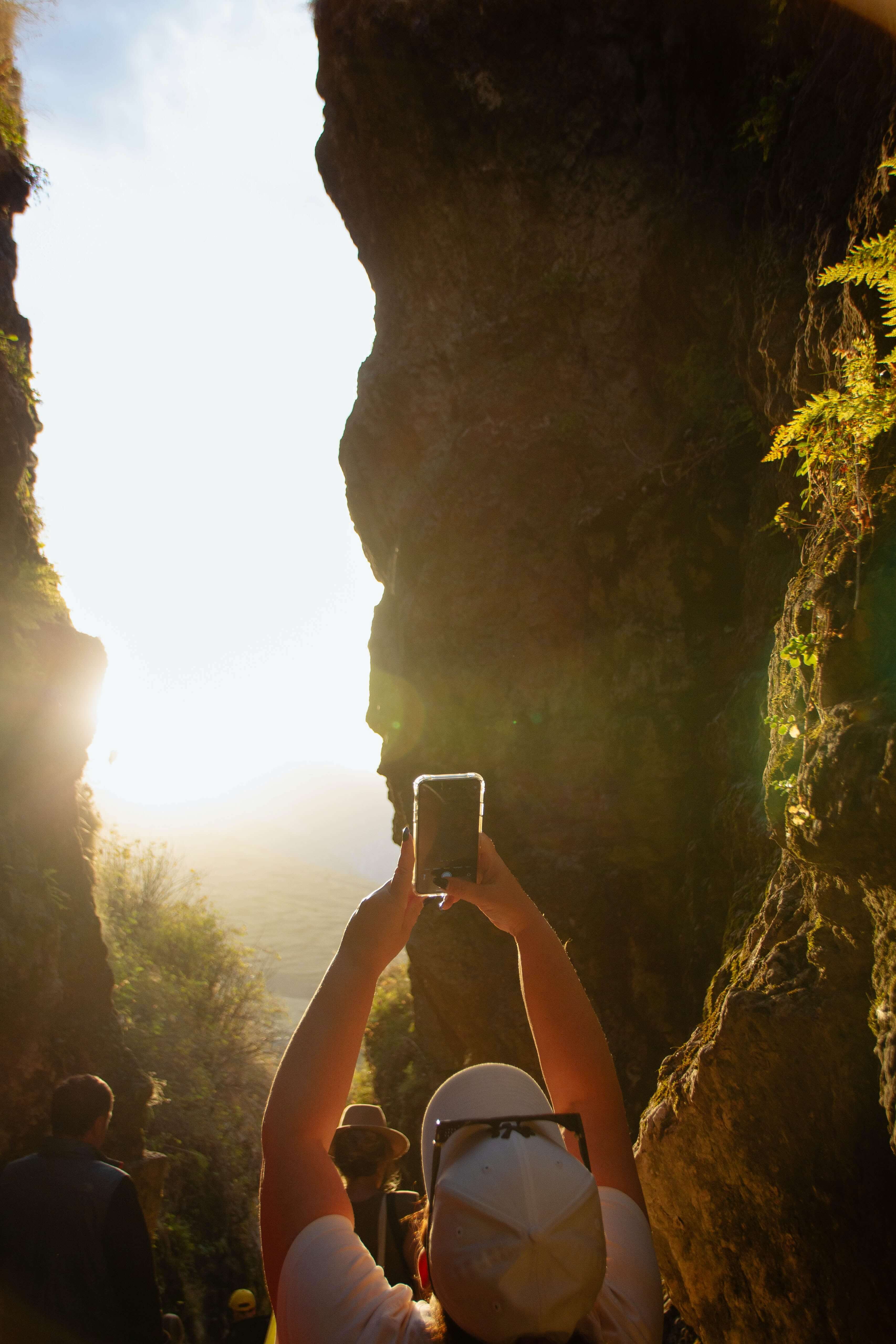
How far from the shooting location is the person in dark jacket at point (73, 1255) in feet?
11.6

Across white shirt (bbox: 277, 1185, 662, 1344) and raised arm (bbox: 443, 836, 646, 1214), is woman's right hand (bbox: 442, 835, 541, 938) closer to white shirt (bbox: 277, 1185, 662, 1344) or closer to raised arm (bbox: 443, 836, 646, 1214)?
raised arm (bbox: 443, 836, 646, 1214)

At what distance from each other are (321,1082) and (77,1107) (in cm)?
346

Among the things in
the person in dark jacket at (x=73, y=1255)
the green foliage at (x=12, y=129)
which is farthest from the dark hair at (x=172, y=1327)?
the green foliage at (x=12, y=129)

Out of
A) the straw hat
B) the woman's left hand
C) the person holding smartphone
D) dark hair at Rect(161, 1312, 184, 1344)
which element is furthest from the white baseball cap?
dark hair at Rect(161, 1312, 184, 1344)

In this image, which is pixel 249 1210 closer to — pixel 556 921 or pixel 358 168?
pixel 556 921

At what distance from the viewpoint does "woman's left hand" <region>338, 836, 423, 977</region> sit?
1.72m

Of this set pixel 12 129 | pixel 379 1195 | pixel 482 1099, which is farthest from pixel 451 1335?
pixel 12 129

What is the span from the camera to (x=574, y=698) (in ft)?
27.2

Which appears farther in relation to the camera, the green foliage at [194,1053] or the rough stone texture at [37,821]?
the green foliage at [194,1053]

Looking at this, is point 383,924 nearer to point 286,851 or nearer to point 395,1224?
point 395,1224

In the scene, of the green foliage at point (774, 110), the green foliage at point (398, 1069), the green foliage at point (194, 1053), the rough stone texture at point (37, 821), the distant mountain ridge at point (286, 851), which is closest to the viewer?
the green foliage at point (774, 110)

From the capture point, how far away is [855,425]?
3.29 meters

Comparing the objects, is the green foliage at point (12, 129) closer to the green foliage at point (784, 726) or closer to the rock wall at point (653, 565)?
the rock wall at point (653, 565)

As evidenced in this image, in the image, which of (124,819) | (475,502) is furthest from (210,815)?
(475,502)
